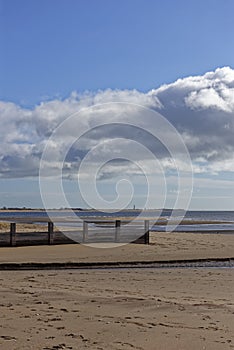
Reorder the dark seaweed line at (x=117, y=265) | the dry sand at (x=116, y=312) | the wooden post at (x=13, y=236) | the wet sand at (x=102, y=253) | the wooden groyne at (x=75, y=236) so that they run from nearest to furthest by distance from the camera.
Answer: the dry sand at (x=116, y=312) < the dark seaweed line at (x=117, y=265) < the wet sand at (x=102, y=253) < the wooden post at (x=13, y=236) < the wooden groyne at (x=75, y=236)

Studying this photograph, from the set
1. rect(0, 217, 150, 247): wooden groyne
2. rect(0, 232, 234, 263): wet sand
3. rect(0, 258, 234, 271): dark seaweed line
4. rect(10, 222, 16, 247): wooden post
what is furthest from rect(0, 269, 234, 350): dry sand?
rect(0, 217, 150, 247): wooden groyne

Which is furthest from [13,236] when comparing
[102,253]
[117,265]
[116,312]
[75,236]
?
[116,312]

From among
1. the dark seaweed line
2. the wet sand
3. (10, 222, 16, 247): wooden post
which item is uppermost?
(10, 222, 16, 247): wooden post

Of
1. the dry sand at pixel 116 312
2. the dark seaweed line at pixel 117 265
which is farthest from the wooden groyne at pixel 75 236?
the dry sand at pixel 116 312

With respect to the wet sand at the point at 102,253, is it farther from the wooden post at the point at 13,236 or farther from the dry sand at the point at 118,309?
the dry sand at the point at 118,309

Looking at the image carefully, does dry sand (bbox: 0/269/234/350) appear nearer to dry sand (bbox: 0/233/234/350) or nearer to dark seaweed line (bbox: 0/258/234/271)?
dry sand (bbox: 0/233/234/350)

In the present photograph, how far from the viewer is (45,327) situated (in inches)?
338

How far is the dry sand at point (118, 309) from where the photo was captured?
7867 mm

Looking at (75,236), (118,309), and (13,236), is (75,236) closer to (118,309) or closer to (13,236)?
(13,236)

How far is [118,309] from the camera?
33.5 ft

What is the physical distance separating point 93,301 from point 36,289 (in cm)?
220

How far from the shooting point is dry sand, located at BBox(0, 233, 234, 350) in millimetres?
7867

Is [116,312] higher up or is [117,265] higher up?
[117,265]

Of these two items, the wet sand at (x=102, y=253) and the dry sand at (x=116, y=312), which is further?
the wet sand at (x=102, y=253)
